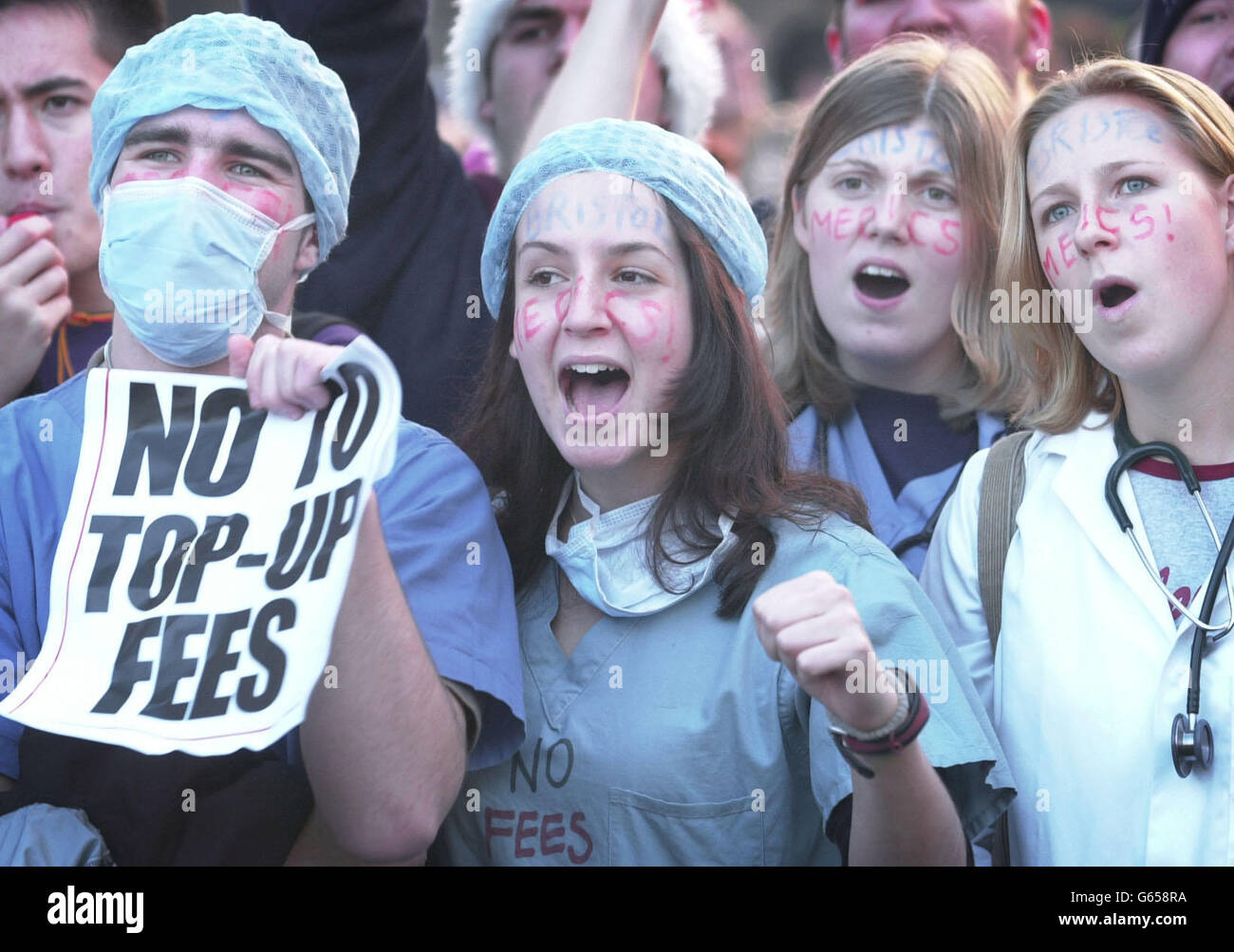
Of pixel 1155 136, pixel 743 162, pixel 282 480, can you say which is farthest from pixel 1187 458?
pixel 743 162

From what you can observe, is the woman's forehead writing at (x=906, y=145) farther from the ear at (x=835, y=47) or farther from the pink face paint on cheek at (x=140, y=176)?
the pink face paint on cheek at (x=140, y=176)

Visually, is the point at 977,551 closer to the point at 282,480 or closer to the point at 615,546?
the point at 615,546

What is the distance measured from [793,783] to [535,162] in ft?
3.92

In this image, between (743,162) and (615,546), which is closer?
(615,546)

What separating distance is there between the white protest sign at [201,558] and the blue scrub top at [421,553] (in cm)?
13

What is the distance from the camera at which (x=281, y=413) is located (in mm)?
2309

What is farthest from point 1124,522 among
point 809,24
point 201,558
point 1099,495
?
point 809,24

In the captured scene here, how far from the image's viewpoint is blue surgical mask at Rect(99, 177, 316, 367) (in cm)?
259

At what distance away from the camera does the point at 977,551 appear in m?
2.71

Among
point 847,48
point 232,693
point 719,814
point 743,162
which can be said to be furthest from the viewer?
point 743,162

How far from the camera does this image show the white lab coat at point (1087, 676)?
239 cm

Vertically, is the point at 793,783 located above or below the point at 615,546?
below

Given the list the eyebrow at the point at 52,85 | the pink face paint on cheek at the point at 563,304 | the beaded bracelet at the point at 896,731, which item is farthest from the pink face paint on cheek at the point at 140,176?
the beaded bracelet at the point at 896,731
